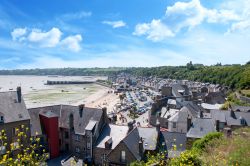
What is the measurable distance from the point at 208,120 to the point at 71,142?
18.3 meters

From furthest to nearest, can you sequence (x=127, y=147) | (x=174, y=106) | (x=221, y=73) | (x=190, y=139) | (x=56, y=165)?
(x=221, y=73), (x=174, y=106), (x=190, y=139), (x=56, y=165), (x=127, y=147)

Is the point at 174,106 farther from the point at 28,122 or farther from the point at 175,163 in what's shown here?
the point at 175,163

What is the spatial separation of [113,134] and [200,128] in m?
A: 11.9

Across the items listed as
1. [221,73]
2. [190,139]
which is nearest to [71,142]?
Answer: [190,139]

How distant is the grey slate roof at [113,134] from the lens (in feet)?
101

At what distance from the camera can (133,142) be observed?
29.4 m

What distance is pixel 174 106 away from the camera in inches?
2363

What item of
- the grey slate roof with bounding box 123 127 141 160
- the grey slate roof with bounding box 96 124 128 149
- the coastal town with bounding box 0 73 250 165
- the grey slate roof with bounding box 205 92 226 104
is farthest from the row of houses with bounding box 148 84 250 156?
the grey slate roof with bounding box 205 92 226 104

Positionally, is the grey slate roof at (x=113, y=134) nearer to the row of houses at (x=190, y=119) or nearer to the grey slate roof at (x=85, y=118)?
the grey slate roof at (x=85, y=118)

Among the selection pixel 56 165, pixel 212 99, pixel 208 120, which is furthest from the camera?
pixel 212 99

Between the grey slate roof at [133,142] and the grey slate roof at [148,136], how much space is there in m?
0.88

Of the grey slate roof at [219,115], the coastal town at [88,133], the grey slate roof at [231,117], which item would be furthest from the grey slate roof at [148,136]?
the grey slate roof at [219,115]

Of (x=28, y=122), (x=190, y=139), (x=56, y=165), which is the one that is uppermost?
(x=28, y=122)

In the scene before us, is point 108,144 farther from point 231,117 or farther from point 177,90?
point 177,90
